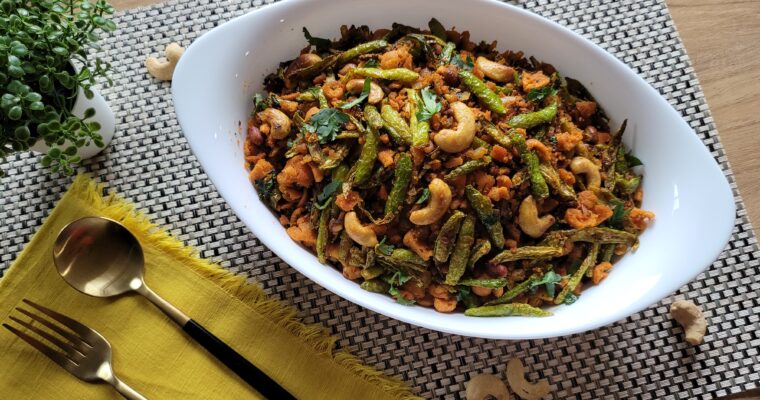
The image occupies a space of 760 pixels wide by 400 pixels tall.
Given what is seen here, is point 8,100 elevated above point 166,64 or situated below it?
above

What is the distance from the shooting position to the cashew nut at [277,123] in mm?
1988

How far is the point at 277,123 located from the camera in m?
1.99

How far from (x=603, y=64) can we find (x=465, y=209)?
61 cm

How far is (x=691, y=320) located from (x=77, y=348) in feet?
6.55

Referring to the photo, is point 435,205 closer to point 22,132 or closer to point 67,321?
point 22,132

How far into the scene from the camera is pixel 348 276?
6.70 feet

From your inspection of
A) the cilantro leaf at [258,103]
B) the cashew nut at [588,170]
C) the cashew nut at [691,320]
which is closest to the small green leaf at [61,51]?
the cilantro leaf at [258,103]

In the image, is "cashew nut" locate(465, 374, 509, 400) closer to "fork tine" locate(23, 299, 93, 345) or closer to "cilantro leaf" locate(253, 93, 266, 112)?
"cilantro leaf" locate(253, 93, 266, 112)

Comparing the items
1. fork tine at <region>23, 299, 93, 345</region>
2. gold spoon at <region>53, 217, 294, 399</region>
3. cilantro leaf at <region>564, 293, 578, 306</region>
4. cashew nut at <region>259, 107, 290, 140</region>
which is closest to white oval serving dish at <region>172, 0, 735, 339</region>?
cilantro leaf at <region>564, 293, 578, 306</region>

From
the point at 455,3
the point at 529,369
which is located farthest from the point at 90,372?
the point at 455,3

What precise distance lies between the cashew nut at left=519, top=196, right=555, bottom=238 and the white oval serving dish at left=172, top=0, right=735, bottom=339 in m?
0.26

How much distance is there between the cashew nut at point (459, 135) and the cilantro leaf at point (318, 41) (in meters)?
0.55

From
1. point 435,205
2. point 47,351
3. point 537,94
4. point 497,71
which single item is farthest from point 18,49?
→ point 537,94

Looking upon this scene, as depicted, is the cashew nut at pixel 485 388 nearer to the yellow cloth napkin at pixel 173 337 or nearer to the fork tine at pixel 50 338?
the yellow cloth napkin at pixel 173 337
